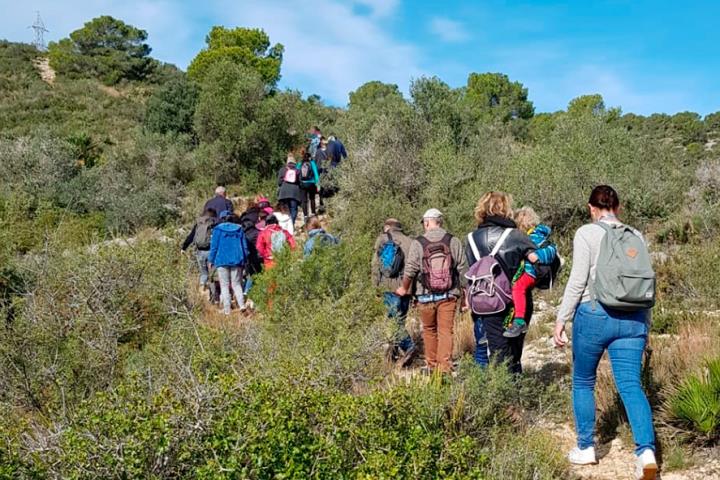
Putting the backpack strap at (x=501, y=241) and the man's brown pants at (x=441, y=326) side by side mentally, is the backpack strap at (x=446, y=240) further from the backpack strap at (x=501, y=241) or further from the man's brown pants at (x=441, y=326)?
the backpack strap at (x=501, y=241)

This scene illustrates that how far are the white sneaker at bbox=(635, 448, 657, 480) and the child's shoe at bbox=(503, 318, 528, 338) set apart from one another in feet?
4.06

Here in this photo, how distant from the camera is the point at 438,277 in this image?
5.17 meters

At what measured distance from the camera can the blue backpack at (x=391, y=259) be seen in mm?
6117

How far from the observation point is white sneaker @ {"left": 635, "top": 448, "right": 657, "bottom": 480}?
3414 mm

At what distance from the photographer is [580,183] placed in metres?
11.1

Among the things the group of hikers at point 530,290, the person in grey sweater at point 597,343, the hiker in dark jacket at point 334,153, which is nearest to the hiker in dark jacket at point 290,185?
the hiker in dark jacket at point 334,153

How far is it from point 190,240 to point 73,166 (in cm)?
1014

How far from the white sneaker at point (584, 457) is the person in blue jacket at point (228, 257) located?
5337 millimetres

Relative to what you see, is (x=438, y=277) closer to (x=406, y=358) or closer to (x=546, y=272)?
(x=546, y=272)

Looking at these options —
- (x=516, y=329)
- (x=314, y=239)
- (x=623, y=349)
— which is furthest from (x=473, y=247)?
(x=314, y=239)

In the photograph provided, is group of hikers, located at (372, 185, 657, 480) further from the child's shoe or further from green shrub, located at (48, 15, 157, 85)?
green shrub, located at (48, 15, 157, 85)

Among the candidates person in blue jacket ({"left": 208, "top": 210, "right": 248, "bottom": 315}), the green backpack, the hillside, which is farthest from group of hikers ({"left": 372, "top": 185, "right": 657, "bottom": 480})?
person in blue jacket ({"left": 208, "top": 210, "right": 248, "bottom": 315})

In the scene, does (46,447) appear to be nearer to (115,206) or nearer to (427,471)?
(427,471)

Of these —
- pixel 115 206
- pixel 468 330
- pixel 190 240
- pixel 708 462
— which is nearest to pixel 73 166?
pixel 115 206
